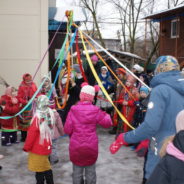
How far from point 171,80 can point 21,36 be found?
21.1ft

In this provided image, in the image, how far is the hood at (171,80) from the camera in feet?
7.89

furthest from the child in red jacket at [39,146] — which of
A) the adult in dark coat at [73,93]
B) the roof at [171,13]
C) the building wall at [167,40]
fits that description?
the building wall at [167,40]

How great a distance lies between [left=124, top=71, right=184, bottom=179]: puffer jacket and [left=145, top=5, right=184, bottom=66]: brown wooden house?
1404 centimetres

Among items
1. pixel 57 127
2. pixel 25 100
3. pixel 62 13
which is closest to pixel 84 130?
pixel 57 127

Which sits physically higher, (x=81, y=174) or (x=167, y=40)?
(x=167, y=40)

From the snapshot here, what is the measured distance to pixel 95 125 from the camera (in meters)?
3.56

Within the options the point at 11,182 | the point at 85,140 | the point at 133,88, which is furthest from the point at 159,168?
the point at 133,88

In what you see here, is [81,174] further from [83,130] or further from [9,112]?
[9,112]

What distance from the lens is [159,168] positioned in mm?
1884

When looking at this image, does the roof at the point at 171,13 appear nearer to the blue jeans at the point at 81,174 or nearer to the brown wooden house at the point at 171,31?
the brown wooden house at the point at 171,31

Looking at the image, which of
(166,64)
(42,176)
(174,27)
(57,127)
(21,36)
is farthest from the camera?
(174,27)

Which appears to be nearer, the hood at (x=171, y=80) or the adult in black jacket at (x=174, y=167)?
the adult in black jacket at (x=174, y=167)

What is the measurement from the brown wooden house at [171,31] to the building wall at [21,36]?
9567mm

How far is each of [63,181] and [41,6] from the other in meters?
5.52
